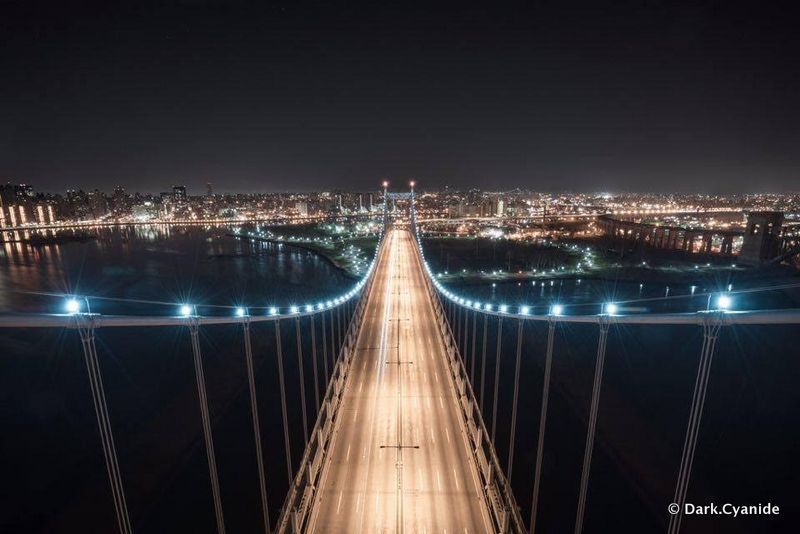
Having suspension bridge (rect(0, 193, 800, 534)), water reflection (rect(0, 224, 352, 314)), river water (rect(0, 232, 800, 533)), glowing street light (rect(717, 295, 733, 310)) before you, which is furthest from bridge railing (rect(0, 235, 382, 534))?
water reflection (rect(0, 224, 352, 314))

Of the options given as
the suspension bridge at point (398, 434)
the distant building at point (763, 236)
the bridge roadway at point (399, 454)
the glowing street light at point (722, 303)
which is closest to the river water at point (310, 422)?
the suspension bridge at point (398, 434)

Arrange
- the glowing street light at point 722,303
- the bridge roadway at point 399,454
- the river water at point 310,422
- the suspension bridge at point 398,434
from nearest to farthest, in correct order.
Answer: the glowing street light at point 722,303 < the suspension bridge at point 398,434 < the bridge roadway at point 399,454 < the river water at point 310,422

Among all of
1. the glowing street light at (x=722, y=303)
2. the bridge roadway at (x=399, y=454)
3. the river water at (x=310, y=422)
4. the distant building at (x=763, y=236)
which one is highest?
the glowing street light at (x=722, y=303)

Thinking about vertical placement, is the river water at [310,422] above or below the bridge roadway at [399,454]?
below

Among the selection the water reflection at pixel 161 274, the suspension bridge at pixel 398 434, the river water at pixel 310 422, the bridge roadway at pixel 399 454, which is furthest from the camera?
the water reflection at pixel 161 274

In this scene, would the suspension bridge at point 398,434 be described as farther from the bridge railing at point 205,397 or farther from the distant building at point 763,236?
the distant building at point 763,236

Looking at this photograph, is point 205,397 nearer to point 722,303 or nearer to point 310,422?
point 310,422

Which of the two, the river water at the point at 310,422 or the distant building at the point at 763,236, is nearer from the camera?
the river water at the point at 310,422
